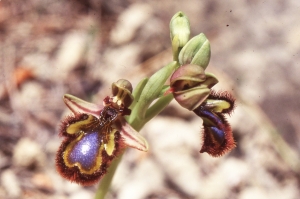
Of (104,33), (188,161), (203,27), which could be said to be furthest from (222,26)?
(188,161)

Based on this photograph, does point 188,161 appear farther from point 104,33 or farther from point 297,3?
point 297,3

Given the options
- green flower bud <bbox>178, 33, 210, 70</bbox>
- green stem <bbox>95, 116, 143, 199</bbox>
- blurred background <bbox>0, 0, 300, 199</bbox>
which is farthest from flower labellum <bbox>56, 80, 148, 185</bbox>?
blurred background <bbox>0, 0, 300, 199</bbox>

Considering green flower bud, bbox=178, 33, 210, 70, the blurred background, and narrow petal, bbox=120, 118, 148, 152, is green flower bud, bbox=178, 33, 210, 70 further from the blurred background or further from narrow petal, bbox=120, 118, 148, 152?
the blurred background

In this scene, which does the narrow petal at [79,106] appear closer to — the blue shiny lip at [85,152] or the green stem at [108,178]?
the blue shiny lip at [85,152]

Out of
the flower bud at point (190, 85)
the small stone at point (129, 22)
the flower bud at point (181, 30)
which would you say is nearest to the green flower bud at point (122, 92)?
the flower bud at point (190, 85)

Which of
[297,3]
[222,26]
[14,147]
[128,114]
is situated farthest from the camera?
[297,3]

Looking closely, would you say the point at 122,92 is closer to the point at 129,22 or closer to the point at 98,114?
the point at 98,114
